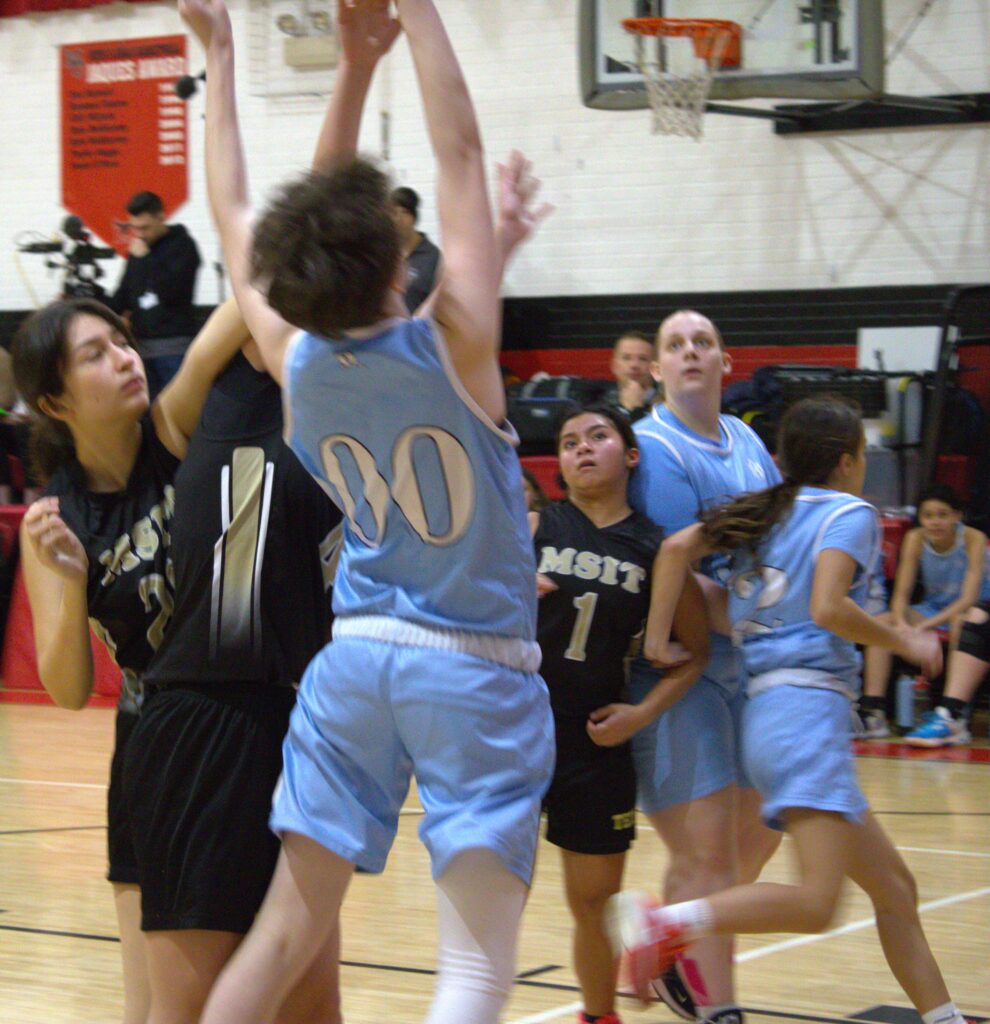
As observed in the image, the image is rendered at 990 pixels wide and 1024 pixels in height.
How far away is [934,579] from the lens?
8203mm

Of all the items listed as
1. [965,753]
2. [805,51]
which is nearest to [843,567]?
[965,753]

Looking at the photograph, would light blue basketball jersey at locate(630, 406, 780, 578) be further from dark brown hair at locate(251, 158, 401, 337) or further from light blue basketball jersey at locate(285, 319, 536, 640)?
dark brown hair at locate(251, 158, 401, 337)

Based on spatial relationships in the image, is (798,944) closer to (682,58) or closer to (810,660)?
(810,660)

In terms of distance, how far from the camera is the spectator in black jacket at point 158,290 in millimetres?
10430

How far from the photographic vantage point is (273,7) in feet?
39.8

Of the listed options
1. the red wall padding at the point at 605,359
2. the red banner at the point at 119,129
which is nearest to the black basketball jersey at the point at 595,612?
the red wall padding at the point at 605,359

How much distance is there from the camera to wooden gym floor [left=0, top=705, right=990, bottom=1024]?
3.78 meters

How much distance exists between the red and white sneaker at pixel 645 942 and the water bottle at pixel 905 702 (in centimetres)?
527

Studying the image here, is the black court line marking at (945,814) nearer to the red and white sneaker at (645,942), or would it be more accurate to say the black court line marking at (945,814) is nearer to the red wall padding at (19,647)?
the red and white sneaker at (645,942)

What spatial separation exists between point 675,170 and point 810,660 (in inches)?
324

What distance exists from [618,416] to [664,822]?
0.94 m

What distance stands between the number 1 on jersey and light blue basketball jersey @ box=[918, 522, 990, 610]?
16.6 ft

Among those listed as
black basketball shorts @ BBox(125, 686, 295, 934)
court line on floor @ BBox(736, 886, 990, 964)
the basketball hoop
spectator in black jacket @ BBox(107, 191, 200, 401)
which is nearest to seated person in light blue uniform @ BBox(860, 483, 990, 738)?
the basketball hoop

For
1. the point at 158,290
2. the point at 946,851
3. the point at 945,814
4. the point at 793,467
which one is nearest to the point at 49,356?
the point at 793,467
